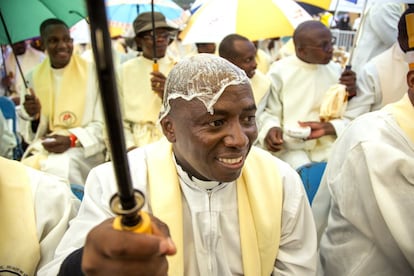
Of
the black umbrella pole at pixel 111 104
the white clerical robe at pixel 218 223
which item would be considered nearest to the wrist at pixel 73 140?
the white clerical robe at pixel 218 223

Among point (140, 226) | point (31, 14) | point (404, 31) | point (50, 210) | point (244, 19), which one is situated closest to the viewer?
point (140, 226)

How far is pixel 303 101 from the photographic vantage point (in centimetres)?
295

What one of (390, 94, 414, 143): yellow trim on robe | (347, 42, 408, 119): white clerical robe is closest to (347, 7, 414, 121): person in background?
(347, 42, 408, 119): white clerical robe

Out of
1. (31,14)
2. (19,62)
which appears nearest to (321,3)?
(31,14)

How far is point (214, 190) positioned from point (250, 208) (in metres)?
0.15

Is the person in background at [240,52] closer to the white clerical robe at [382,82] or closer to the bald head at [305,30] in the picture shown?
the bald head at [305,30]

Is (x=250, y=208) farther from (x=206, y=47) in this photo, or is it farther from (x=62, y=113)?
(x=206, y=47)

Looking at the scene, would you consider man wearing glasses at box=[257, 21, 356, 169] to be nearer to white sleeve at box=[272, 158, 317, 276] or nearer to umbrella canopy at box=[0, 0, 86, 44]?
white sleeve at box=[272, 158, 317, 276]

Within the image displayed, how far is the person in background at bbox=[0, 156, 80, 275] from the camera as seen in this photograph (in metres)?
1.12

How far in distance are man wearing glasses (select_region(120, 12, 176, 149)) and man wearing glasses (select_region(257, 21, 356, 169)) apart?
3.01 feet

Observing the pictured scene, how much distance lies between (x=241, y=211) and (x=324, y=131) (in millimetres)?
1596

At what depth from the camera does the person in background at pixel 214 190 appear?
1.15 metres

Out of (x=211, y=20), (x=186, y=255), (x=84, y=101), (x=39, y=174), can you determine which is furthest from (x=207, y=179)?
(x=84, y=101)

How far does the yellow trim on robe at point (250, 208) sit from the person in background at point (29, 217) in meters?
0.34
